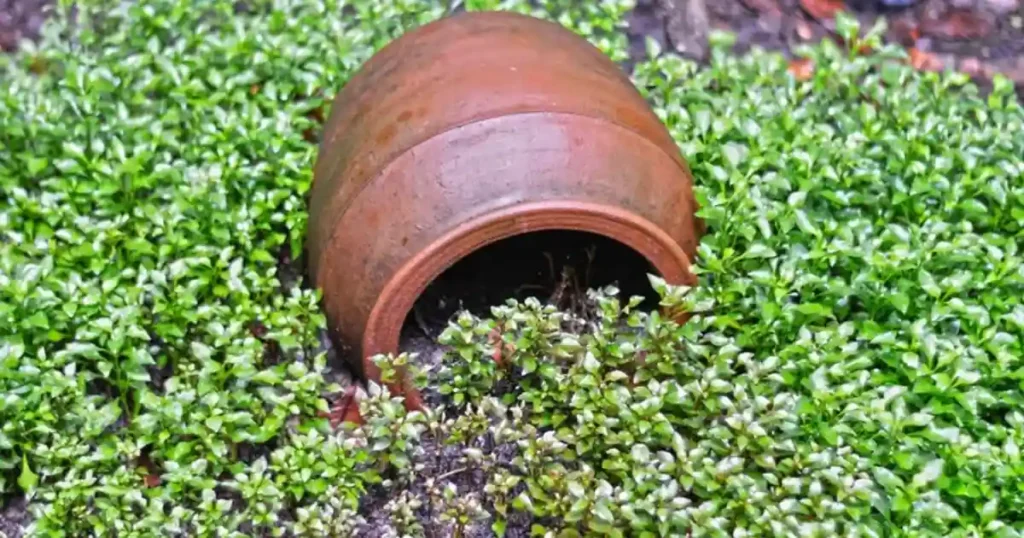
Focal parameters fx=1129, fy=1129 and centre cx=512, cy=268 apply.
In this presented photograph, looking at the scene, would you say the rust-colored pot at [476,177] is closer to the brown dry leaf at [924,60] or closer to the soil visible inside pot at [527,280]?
the soil visible inside pot at [527,280]

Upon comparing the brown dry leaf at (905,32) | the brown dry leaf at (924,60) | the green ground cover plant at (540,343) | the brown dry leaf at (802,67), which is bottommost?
the green ground cover plant at (540,343)

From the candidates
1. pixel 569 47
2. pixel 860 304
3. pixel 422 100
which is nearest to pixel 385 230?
pixel 422 100

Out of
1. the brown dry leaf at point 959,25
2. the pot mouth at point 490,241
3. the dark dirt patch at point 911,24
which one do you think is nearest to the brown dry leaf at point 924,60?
the dark dirt patch at point 911,24

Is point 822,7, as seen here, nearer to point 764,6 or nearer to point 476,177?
point 764,6

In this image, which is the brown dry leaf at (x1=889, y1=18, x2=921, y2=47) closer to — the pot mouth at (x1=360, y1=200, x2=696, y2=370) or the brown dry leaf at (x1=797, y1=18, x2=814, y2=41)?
the brown dry leaf at (x1=797, y1=18, x2=814, y2=41)

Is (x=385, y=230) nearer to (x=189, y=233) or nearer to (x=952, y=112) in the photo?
(x=189, y=233)

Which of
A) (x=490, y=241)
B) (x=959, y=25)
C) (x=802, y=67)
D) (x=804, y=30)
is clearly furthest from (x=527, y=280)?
(x=959, y=25)
